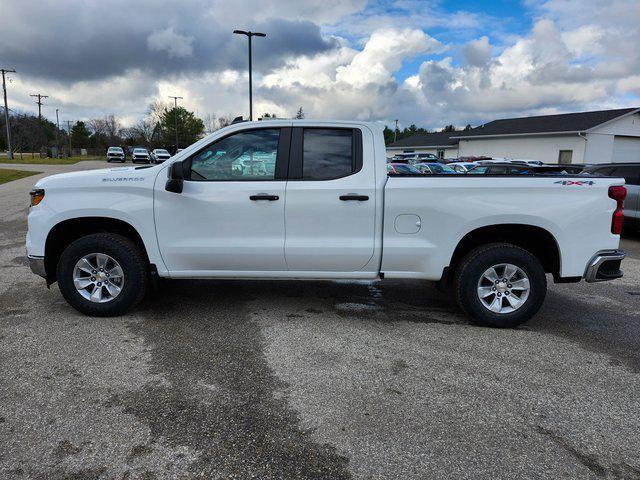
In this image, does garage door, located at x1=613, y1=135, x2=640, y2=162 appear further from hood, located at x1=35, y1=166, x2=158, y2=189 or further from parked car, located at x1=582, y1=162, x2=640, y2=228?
hood, located at x1=35, y1=166, x2=158, y2=189

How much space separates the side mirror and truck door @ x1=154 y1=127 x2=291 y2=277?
4.1 inches

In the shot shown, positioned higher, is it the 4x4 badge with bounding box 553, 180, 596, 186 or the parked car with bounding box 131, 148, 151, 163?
the parked car with bounding box 131, 148, 151, 163

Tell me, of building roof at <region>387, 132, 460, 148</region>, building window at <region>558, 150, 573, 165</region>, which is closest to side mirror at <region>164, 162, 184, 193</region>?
building window at <region>558, 150, 573, 165</region>

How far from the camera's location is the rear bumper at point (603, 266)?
476cm

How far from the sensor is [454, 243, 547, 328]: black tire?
4.79m

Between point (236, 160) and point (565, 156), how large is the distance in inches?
1539

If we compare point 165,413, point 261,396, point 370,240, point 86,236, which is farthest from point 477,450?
point 86,236

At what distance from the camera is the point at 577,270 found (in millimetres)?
4801

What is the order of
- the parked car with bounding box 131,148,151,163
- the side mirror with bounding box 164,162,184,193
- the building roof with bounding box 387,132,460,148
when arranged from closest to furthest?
the side mirror with bounding box 164,162,184,193 < the parked car with bounding box 131,148,151,163 < the building roof with bounding box 387,132,460,148

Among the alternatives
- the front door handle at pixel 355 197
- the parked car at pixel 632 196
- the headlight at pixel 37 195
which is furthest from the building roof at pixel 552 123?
the headlight at pixel 37 195

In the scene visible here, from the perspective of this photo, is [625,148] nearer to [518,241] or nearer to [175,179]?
[518,241]

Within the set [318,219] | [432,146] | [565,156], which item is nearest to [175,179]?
[318,219]

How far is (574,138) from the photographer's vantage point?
36.9 meters

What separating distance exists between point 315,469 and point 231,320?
2.52 metres
